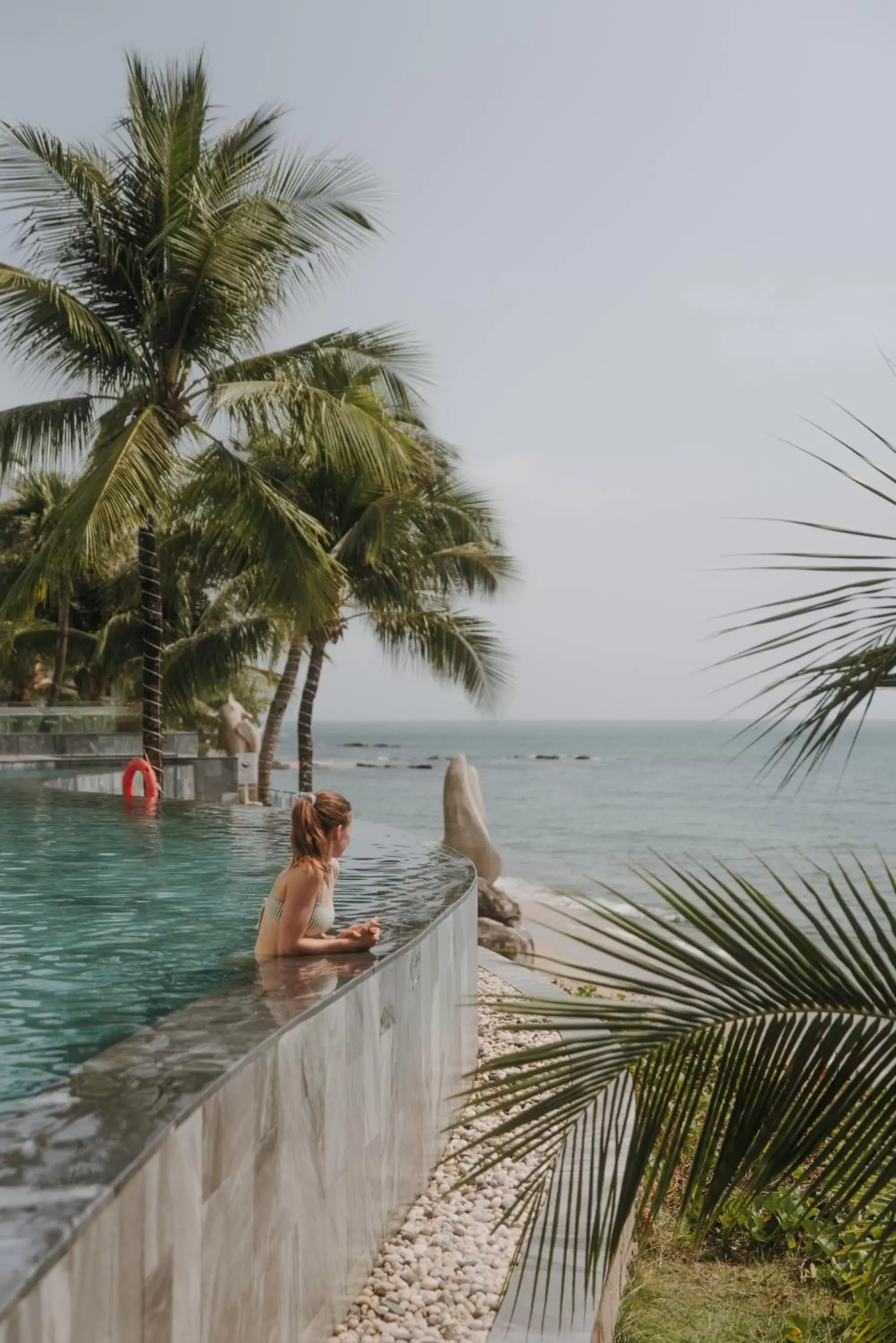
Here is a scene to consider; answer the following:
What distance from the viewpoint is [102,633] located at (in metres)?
30.1

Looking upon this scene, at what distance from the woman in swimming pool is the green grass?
2.00 m

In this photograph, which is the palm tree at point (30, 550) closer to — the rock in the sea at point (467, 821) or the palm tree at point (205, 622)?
the palm tree at point (205, 622)

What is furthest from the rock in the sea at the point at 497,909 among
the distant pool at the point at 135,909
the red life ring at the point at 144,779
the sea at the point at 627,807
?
the red life ring at the point at 144,779

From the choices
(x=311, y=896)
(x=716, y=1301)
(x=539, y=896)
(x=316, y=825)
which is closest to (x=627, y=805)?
(x=539, y=896)

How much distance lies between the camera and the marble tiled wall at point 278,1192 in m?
2.33

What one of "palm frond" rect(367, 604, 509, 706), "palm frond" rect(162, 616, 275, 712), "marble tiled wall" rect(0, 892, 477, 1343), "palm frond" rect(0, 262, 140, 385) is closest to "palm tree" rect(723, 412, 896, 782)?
"marble tiled wall" rect(0, 892, 477, 1343)

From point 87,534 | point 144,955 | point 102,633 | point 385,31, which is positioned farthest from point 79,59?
point 144,955

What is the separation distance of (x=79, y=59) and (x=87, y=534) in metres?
11.0

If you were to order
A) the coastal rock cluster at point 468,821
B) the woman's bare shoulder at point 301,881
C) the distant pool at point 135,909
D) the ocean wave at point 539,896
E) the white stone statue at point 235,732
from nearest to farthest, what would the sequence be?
the distant pool at point 135,909
the woman's bare shoulder at point 301,881
the coastal rock cluster at point 468,821
the white stone statue at point 235,732
the ocean wave at point 539,896

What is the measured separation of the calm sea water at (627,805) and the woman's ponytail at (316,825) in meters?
8.87

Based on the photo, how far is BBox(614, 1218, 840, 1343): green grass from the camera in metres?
4.84

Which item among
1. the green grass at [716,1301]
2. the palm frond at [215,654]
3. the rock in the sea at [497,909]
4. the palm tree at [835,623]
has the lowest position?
the green grass at [716,1301]

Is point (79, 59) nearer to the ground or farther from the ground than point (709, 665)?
farther from the ground

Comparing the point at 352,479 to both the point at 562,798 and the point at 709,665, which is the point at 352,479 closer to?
the point at 709,665
